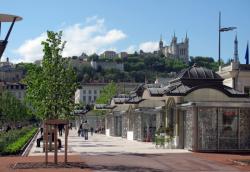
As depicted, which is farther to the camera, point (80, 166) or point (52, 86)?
point (52, 86)

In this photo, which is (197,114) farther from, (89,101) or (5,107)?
(89,101)

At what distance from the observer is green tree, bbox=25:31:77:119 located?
32344 mm

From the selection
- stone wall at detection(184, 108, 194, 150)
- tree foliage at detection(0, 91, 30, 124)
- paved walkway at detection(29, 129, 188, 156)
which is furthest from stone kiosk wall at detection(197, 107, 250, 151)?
tree foliage at detection(0, 91, 30, 124)

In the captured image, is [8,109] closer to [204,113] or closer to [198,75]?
[198,75]

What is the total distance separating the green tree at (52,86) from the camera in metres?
32.3

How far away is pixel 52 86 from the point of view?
32219 millimetres

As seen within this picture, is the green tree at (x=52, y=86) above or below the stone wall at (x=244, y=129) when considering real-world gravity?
above

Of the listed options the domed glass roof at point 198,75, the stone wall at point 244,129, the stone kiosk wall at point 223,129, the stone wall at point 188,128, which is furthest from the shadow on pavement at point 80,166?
the domed glass roof at point 198,75

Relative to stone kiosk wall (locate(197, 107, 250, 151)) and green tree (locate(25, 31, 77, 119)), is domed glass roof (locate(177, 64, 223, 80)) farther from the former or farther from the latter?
green tree (locate(25, 31, 77, 119))

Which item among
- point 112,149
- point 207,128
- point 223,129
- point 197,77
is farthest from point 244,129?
point 112,149

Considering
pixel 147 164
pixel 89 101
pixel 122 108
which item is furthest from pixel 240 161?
pixel 89 101

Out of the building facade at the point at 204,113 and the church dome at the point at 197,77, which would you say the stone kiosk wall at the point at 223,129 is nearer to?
the building facade at the point at 204,113

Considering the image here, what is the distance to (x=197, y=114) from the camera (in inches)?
1184

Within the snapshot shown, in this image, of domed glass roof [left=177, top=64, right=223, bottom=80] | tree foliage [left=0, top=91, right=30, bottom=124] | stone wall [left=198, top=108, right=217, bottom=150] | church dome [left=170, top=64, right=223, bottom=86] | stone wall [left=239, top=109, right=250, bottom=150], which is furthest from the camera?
tree foliage [left=0, top=91, right=30, bottom=124]
